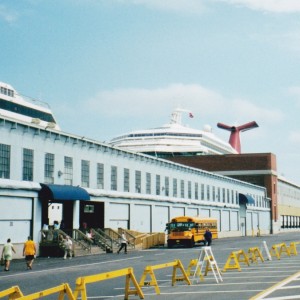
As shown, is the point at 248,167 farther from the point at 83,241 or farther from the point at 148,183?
the point at 83,241

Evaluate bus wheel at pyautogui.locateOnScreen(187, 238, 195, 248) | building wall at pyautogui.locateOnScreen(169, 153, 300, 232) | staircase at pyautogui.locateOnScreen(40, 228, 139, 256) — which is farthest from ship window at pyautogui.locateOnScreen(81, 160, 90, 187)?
building wall at pyautogui.locateOnScreen(169, 153, 300, 232)

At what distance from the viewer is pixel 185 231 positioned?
2010 inches

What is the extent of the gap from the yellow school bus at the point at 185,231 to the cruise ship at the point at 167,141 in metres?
59.2

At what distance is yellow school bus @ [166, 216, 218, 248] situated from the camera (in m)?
50.5

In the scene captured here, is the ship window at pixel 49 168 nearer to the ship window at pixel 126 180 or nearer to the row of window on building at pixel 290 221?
the ship window at pixel 126 180

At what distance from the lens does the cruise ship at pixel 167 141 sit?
115562 millimetres

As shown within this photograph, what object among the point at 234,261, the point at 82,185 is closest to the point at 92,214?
the point at 82,185

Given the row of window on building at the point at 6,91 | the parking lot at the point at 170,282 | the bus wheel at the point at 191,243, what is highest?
the row of window on building at the point at 6,91

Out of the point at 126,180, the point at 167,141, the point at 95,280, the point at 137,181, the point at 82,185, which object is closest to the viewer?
the point at 95,280

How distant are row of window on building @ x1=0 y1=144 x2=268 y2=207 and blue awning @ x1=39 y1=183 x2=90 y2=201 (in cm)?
121

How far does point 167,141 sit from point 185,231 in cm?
6773

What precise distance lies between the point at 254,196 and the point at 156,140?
84.5 feet

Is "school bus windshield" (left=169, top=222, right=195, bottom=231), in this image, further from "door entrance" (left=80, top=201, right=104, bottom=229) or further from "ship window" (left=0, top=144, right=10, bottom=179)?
"ship window" (left=0, top=144, right=10, bottom=179)

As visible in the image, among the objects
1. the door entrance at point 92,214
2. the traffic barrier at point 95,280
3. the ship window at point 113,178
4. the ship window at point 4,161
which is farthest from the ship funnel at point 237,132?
the traffic barrier at point 95,280
